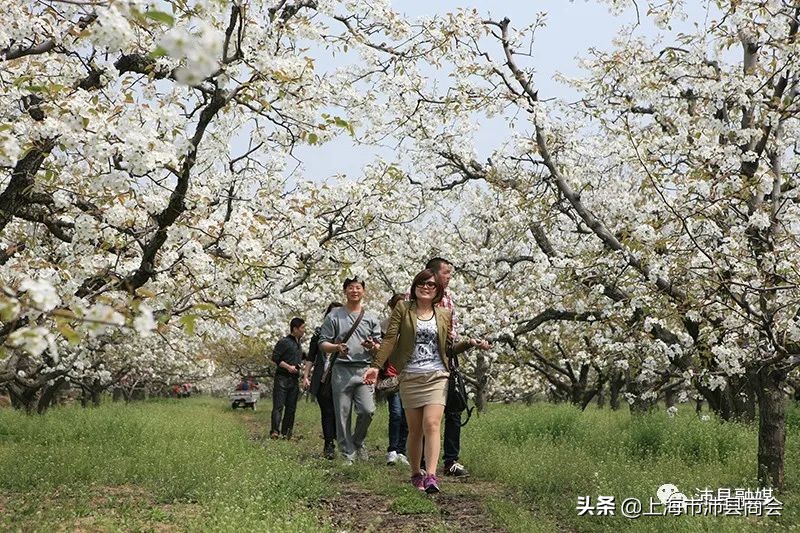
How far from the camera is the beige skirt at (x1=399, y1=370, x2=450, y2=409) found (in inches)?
271

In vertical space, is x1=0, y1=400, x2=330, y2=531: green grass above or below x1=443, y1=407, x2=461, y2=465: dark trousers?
below

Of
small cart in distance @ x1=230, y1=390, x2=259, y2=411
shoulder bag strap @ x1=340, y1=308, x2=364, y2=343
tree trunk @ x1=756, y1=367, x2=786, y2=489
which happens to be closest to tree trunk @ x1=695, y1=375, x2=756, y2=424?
tree trunk @ x1=756, y1=367, x2=786, y2=489

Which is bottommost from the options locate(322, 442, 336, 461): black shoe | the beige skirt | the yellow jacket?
locate(322, 442, 336, 461): black shoe

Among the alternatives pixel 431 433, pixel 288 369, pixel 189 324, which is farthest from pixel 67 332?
pixel 288 369

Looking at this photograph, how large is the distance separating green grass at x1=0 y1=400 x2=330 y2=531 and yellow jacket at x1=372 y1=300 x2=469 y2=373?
1361 millimetres

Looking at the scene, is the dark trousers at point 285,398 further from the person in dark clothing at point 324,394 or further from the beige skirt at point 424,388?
the beige skirt at point 424,388

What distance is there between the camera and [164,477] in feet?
23.9

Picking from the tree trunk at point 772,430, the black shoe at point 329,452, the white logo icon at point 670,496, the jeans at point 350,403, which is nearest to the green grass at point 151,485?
the jeans at point 350,403

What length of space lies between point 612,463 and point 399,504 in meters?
2.49

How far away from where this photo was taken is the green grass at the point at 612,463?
18.9ft

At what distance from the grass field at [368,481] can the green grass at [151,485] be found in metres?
0.02

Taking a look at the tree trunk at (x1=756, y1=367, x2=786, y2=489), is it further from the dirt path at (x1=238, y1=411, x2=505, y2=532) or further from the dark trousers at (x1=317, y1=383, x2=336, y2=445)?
the dark trousers at (x1=317, y1=383, x2=336, y2=445)

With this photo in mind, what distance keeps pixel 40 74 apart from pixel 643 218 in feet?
23.5

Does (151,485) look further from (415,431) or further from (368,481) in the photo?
(415,431)
